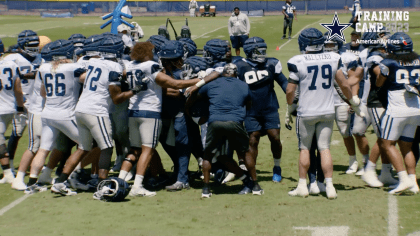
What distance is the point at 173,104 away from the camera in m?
7.72

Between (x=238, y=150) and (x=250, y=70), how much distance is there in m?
1.22

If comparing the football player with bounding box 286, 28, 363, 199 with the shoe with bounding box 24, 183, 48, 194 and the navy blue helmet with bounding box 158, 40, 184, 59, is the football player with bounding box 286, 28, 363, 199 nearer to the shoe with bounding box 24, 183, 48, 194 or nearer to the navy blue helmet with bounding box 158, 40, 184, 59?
the navy blue helmet with bounding box 158, 40, 184, 59

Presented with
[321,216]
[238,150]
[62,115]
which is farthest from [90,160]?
[321,216]

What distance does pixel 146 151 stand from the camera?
24.1ft

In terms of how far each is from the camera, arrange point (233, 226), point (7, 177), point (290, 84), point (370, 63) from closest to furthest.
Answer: point (233, 226) < point (290, 84) < point (370, 63) < point (7, 177)

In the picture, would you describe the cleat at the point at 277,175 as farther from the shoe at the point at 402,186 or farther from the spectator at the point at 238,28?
the spectator at the point at 238,28

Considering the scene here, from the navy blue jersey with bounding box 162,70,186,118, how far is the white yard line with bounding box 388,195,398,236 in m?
2.95

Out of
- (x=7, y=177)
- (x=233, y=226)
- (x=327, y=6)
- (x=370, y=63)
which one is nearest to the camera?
(x=233, y=226)

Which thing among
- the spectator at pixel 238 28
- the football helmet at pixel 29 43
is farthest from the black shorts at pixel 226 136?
the spectator at pixel 238 28

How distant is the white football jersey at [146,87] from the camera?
7238 millimetres

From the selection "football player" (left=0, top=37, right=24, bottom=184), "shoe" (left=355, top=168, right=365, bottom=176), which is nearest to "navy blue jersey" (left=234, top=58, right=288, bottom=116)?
"shoe" (left=355, top=168, right=365, bottom=176)

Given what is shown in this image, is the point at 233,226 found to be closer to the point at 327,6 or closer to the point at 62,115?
the point at 62,115

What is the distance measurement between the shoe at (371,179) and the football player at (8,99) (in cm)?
496

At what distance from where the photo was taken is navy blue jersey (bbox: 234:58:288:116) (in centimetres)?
775
